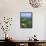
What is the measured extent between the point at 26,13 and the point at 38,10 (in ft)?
1.78

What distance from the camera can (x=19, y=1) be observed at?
19.3 feet

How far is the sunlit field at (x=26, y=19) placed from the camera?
5.89 meters

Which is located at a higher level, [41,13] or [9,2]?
[9,2]

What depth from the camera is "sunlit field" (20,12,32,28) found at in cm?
589

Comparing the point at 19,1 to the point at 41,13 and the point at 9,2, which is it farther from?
the point at 41,13

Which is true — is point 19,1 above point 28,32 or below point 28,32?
above

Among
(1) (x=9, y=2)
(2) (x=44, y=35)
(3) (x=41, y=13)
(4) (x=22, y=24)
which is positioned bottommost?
(2) (x=44, y=35)

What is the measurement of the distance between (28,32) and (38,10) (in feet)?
3.48

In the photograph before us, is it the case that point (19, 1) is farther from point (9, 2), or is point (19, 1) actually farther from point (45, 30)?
point (45, 30)

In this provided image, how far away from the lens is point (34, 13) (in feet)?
19.4

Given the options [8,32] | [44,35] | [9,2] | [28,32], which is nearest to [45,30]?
[44,35]

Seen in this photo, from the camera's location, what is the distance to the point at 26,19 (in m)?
5.91

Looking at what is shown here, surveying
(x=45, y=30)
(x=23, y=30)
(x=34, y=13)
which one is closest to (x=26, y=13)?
(x=34, y=13)

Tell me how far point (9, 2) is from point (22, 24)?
1.11 m
